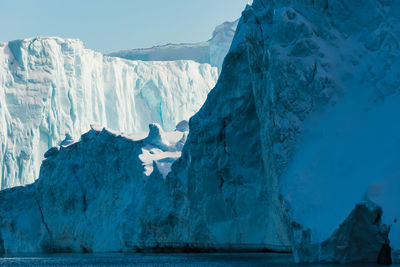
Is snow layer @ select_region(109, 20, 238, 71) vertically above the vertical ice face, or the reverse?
snow layer @ select_region(109, 20, 238, 71)

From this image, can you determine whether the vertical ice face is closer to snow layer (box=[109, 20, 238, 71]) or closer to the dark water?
snow layer (box=[109, 20, 238, 71])

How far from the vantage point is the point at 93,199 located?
93.0ft

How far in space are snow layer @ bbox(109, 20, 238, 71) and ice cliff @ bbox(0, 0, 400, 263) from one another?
25628 mm

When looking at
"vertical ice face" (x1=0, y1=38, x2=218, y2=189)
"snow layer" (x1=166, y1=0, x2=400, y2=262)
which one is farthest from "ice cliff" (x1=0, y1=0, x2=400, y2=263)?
"vertical ice face" (x1=0, y1=38, x2=218, y2=189)

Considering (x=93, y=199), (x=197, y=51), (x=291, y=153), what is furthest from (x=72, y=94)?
(x=291, y=153)

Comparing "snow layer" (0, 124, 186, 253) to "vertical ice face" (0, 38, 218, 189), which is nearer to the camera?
"snow layer" (0, 124, 186, 253)

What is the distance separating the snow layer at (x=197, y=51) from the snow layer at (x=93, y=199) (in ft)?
72.4

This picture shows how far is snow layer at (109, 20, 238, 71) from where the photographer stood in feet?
167

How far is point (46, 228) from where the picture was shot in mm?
29719

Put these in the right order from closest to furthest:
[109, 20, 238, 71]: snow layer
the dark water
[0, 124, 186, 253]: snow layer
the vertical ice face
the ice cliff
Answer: the ice cliff, the dark water, [0, 124, 186, 253]: snow layer, the vertical ice face, [109, 20, 238, 71]: snow layer

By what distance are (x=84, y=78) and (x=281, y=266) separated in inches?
1223

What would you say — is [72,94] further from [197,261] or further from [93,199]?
[197,261]

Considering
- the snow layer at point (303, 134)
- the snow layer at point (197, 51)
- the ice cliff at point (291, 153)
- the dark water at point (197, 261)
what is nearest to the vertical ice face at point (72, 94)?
the snow layer at point (197, 51)

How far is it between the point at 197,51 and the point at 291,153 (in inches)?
1594
